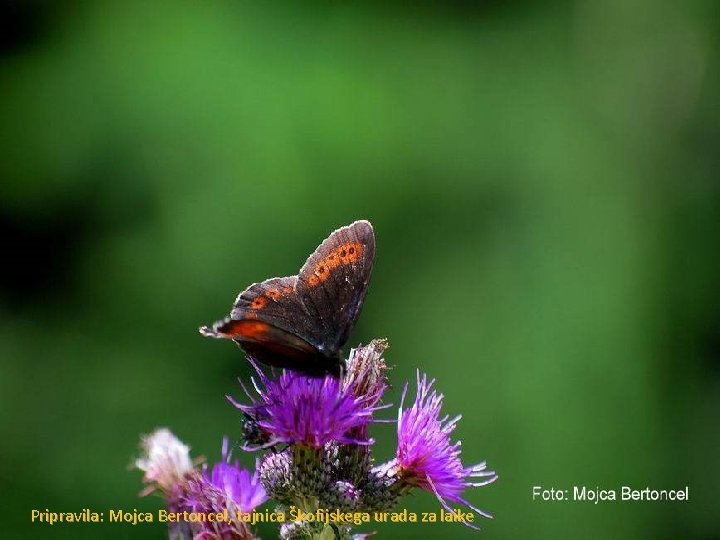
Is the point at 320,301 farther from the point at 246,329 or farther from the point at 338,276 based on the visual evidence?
the point at 246,329

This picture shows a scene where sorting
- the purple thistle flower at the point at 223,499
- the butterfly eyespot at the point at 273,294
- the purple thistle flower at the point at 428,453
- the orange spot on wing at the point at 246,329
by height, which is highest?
the butterfly eyespot at the point at 273,294

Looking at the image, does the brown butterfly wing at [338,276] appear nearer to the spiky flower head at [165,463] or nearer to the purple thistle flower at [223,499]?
the purple thistle flower at [223,499]

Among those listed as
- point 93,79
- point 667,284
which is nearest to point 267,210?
point 93,79

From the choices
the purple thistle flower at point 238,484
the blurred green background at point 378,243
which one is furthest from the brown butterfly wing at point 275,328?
the blurred green background at point 378,243

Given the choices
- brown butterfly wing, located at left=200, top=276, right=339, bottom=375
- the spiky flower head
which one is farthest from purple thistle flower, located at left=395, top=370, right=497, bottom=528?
the spiky flower head

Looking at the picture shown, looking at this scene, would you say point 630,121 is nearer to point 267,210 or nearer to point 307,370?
point 267,210

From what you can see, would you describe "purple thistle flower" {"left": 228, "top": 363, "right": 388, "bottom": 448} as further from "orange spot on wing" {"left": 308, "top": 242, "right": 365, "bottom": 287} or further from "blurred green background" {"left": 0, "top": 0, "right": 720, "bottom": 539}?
"blurred green background" {"left": 0, "top": 0, "right": 720, "bottom": 539}
